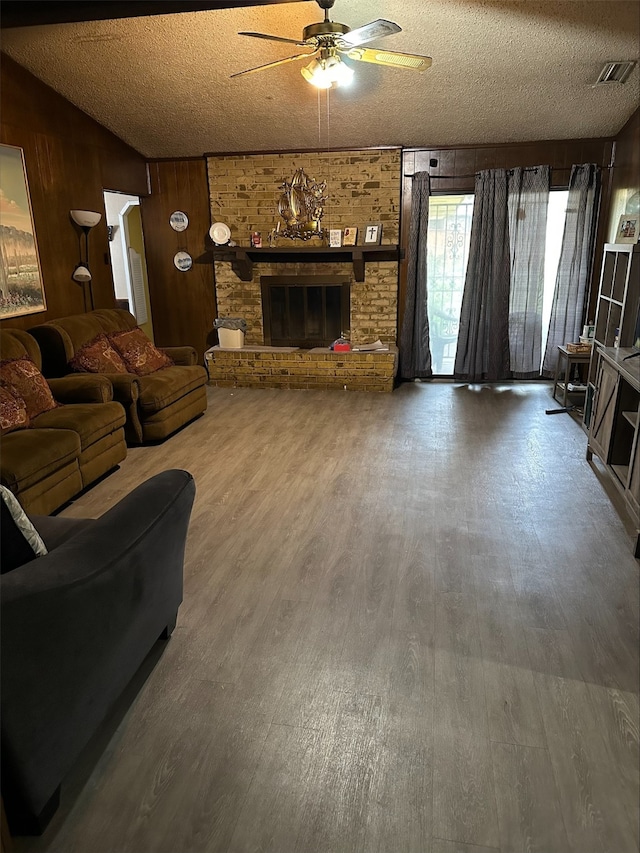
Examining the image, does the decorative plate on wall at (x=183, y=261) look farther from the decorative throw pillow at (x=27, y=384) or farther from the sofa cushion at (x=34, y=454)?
the sofa cushion at (x=34, y=454)

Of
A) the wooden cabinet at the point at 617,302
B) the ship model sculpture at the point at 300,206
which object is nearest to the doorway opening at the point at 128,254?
the ship model sculpture at the point at 300,206

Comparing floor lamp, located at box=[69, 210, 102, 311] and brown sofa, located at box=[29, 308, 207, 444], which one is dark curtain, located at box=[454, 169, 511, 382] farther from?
floor lamp, located at box=[69, 210, 102, 311]

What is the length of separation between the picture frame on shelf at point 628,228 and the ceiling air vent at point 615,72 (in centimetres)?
103

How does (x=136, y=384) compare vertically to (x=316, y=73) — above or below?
below

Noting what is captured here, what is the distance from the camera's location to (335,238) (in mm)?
6090

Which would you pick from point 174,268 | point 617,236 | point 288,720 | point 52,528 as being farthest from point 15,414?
point 617,236

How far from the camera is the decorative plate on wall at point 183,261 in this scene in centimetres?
660

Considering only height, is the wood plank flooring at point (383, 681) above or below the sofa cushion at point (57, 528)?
below

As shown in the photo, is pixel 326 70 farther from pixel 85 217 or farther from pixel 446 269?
pixel 446 269

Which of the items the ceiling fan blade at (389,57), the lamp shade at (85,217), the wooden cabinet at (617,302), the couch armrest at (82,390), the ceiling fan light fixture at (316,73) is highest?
the ceiling fan blade at (389,57)

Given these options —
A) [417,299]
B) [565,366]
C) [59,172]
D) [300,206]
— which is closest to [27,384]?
[300,206]

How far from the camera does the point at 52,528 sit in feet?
7.18

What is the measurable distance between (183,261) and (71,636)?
A: 5767 millimetres

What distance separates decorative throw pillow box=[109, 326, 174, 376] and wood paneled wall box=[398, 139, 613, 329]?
9.97 feet
